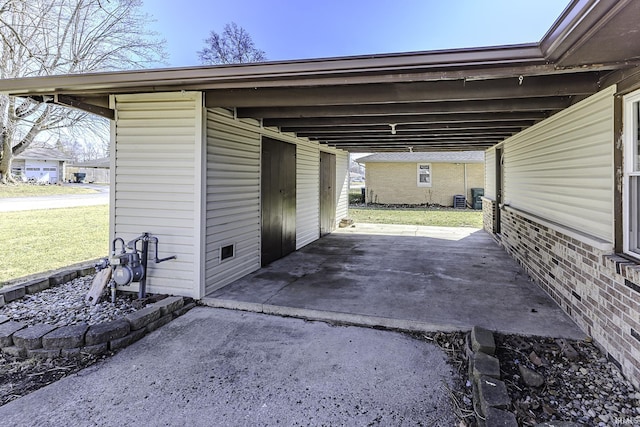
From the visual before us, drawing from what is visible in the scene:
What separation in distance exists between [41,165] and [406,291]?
42949 millimetres

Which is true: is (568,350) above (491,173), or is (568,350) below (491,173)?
below

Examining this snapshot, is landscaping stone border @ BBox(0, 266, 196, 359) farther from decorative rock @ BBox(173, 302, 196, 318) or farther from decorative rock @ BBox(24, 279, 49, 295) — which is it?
decorative rock @ BBox(24, 279, 49, 295)

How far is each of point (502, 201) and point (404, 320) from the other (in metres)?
5.85

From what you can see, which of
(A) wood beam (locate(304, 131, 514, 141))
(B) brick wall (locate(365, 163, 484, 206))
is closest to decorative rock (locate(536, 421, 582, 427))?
(A) wood beam (locate(304, 131, 514, 141))

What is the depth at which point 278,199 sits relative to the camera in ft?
20.7

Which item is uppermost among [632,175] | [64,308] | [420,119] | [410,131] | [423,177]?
[423,177]

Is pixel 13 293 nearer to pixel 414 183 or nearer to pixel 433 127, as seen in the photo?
pixel 433 127

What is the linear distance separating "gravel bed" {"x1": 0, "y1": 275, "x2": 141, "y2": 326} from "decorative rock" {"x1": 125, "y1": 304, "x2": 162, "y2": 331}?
31cm

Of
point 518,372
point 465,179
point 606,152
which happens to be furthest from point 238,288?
point 465,179

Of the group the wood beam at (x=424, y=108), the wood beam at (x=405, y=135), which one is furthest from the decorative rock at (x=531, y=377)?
→ the wood beam at (x=405, y=135)

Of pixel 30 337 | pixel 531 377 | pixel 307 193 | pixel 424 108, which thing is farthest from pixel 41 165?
pixel 531 377

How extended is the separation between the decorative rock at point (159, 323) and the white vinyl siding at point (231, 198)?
2.28 ft

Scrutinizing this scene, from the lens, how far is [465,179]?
17.3 metres

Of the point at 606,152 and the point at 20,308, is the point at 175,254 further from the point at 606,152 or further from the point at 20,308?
the point at 606,152
